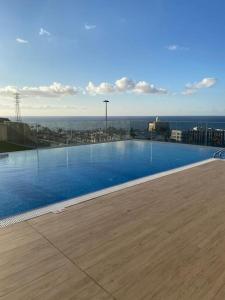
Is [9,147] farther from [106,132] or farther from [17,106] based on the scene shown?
[17,106]

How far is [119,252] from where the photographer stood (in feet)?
6.77

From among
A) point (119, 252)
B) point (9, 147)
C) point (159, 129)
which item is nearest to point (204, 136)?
point (159, 129)

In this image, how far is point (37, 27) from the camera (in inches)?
→ 308

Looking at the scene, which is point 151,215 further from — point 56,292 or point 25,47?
point 25,47

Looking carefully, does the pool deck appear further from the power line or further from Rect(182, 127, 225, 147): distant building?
the power line

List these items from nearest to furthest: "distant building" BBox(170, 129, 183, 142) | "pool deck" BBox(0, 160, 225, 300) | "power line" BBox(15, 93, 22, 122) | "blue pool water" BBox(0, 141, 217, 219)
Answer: "pool deck" BBox(0, 160, 225, 300)
"blue pool water" BBox(0, 141, 217, 219)
"distant building" BBox(170, 129, 183, 142)
"power line" BBox(15, 93, 22, 122)

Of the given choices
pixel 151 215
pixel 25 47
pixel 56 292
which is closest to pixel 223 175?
pixel 151 215

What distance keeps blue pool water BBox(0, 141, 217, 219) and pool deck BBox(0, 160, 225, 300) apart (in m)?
0.98

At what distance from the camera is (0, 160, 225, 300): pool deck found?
1.63 m

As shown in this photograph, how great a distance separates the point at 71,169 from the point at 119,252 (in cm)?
414

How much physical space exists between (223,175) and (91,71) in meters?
8.46

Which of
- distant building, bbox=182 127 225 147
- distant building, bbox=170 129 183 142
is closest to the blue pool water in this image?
distant building, bbox=182 127 225 147

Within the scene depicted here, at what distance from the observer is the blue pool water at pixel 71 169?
4.12 m

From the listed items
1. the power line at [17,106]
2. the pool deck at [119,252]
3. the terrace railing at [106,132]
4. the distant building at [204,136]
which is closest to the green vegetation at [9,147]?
the terrace railing at [106,132]
